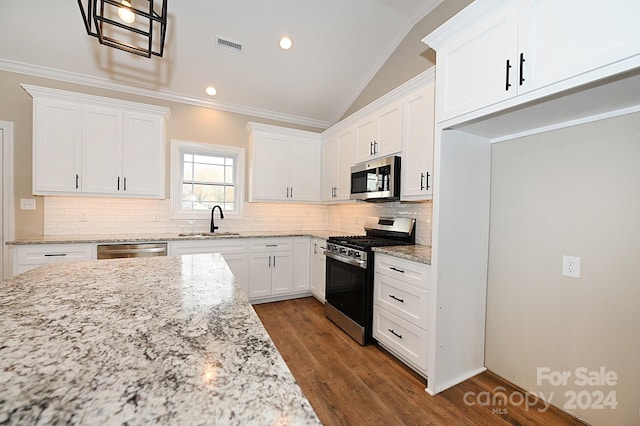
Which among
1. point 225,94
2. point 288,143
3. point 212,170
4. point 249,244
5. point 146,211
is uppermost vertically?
point 225,94

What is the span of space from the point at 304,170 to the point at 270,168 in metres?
0.52

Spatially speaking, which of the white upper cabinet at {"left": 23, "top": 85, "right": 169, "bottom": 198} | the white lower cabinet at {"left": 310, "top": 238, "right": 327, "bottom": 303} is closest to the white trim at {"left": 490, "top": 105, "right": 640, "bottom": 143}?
the white lower cabinet at {"left": 310, "top": 238, "right": 327, "bottom": 303}

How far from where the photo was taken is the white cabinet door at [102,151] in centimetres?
301

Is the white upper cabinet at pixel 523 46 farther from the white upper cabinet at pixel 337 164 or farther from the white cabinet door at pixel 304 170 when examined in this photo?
the white cabinet door at pixel 304 170

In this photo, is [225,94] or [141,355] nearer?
[141,355]

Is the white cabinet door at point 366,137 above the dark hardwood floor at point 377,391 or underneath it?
above

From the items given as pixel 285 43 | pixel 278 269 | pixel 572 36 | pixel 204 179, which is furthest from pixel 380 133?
pixel 204 179

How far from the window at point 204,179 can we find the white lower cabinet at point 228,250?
0.72 metres

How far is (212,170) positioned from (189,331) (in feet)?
11.7

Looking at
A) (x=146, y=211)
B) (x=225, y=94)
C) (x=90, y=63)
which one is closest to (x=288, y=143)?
(x=225, y=94)

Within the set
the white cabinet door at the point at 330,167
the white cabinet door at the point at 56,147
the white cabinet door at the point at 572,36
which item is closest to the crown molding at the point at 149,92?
the white cabinet door at the point at 56,147

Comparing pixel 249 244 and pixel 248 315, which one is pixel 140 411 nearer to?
pixel 248 315

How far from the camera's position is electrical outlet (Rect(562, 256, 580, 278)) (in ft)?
5.78

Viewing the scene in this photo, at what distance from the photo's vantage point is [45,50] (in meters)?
2.93
